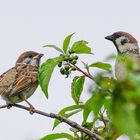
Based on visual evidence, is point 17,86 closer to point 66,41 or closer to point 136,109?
point 66,41

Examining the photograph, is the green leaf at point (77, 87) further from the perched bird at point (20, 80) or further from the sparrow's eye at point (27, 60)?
the sparrow's eye at point (27, 60)

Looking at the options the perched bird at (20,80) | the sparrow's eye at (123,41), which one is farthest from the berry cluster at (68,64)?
the sparrow's eye at (123,41)

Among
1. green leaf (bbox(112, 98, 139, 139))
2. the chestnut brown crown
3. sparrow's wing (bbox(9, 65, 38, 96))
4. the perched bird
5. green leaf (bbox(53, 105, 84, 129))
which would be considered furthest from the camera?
the chestnut brown crown

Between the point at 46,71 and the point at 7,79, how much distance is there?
8.51 ft

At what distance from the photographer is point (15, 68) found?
5.70 m

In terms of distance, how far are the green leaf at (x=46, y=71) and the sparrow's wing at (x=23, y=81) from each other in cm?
215

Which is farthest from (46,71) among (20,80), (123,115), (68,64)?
(20,80)

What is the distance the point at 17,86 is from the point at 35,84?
274 mm

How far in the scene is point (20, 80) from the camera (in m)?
5.18

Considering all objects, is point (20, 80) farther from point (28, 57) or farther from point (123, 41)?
point (123, 41)

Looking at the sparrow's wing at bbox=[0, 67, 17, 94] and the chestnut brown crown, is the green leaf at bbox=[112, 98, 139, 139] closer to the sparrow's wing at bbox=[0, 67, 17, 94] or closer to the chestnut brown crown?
the sparrow's wing at bbox=[0, 67, 17, 94]

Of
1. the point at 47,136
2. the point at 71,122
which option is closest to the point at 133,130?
the point at 71,122

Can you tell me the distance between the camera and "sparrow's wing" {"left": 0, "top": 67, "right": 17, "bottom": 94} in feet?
16.4

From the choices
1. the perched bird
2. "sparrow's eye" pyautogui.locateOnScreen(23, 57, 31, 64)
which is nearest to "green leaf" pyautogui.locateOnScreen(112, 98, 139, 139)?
the perched bird
